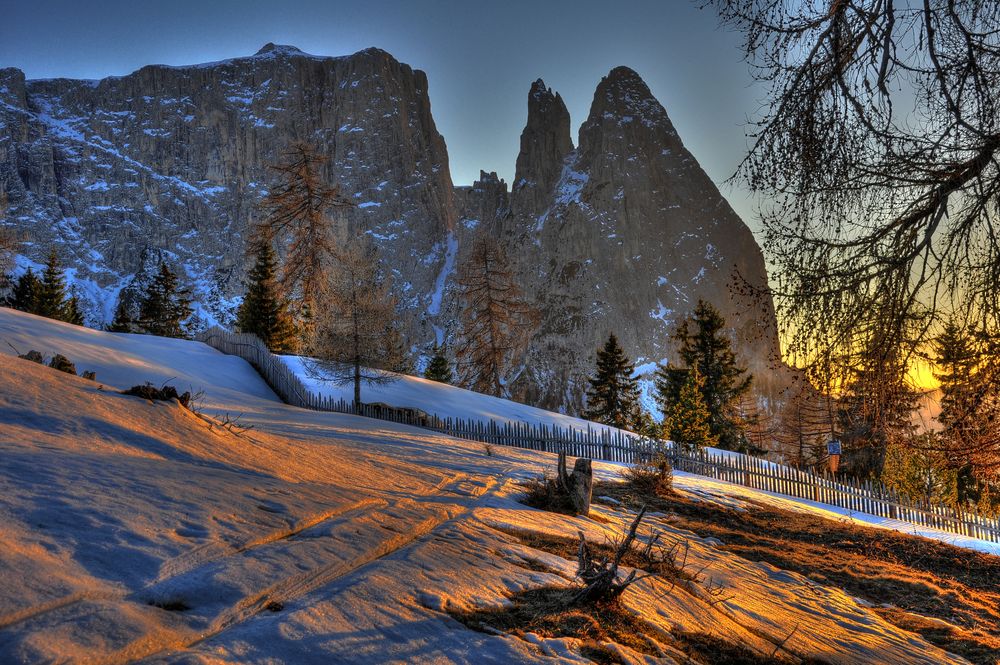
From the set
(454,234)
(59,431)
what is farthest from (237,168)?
(59,431)

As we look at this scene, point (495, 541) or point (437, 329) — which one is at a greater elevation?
point (437, 329)

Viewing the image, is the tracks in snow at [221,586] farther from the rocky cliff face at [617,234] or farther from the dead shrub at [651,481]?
the rocky cliff face at [617,234]

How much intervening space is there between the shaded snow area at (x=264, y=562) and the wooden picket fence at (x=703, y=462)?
10936mm

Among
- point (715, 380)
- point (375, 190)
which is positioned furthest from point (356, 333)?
point (375, 190)

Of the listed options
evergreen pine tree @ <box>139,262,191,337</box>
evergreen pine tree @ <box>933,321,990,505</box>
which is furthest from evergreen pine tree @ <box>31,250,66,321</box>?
evergreen pine tree @ <box>933,321,990,505</box>

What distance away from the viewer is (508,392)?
9631cm

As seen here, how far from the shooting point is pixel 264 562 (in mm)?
3096

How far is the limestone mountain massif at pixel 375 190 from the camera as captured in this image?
136500mm

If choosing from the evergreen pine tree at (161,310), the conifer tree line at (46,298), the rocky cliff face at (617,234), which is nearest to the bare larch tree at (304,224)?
the conifer tree line at (46,298)

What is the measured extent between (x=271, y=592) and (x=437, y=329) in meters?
142

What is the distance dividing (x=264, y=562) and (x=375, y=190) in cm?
16182

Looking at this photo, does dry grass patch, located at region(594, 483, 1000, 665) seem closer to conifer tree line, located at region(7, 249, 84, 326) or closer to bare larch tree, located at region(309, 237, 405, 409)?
bare larch tree, located at region(309, 237, 405, 409)

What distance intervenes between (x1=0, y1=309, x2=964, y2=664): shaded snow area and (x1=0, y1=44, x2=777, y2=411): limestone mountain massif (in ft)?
376

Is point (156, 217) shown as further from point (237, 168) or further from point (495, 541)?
point (495, 541)
